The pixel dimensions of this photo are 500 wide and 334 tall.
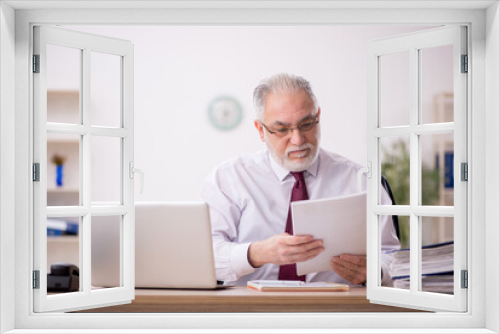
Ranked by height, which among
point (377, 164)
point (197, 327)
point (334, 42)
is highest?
A: point (334, 42)

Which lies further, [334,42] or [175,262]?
[334,42]

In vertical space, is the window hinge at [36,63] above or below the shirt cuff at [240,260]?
above

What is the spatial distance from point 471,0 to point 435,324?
1411 mm

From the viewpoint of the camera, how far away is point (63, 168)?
6.04 m

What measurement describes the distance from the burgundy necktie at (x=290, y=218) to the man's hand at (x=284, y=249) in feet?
0.84

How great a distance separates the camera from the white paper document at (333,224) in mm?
3221

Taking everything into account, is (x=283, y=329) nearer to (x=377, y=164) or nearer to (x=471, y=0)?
(x=377, y=164)

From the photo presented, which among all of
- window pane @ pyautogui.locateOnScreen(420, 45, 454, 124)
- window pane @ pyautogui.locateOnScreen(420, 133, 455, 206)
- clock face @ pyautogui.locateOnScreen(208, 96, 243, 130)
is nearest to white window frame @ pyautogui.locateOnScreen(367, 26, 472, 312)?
window pane @ pyautogui.locateOnScreen(420, 133, 455, 206)

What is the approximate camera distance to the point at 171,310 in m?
2.72

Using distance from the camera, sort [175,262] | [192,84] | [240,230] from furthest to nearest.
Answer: [192,84], [240,230], [175,262]

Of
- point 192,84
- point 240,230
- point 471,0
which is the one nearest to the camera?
point 471,0

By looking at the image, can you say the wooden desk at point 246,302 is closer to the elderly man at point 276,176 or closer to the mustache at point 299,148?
the elderly man at point 276,176

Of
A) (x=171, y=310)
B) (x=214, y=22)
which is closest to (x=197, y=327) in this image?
(x=171, y=310)

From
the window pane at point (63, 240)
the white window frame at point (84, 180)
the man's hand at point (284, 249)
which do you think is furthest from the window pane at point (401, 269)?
the window pane at point (63, 240)
